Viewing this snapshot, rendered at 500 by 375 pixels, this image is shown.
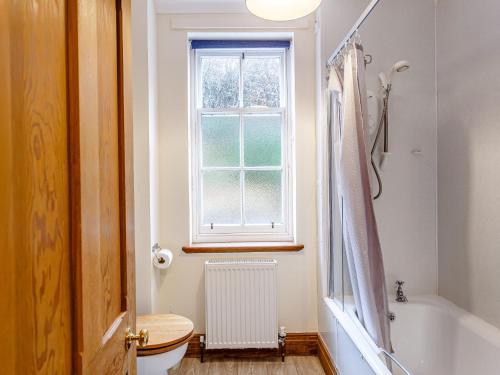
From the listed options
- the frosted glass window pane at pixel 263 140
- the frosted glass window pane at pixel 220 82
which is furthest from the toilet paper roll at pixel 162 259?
the frosted glass window pane at pixel 220 82

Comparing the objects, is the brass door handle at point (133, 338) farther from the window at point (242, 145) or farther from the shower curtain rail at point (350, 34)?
the shower curtain rail at point (350, 34)

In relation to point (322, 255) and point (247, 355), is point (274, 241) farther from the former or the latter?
point (247, 355)

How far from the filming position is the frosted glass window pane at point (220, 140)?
2.36 m

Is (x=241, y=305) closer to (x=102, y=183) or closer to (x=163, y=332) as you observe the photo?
(x=163, y=332)

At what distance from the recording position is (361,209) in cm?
149

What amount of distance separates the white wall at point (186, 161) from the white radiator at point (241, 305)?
0.41 feet

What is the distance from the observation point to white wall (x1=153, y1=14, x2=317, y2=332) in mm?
2189

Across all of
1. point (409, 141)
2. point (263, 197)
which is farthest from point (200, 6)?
point (409, 141)

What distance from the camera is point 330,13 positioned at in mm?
2023

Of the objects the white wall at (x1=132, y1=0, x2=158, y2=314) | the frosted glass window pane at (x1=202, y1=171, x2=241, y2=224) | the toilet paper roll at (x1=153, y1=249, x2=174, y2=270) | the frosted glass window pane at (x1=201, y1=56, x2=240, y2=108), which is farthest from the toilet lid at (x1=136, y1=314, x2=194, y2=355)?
the frosted glass window pane at (x1=201, y1=56, x2=240, y2=108)

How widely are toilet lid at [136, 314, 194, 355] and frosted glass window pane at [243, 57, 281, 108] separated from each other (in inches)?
61.2

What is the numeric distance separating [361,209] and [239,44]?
60.0 inches

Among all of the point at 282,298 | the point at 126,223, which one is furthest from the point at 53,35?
the point at 282,298

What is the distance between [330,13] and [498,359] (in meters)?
2.10
